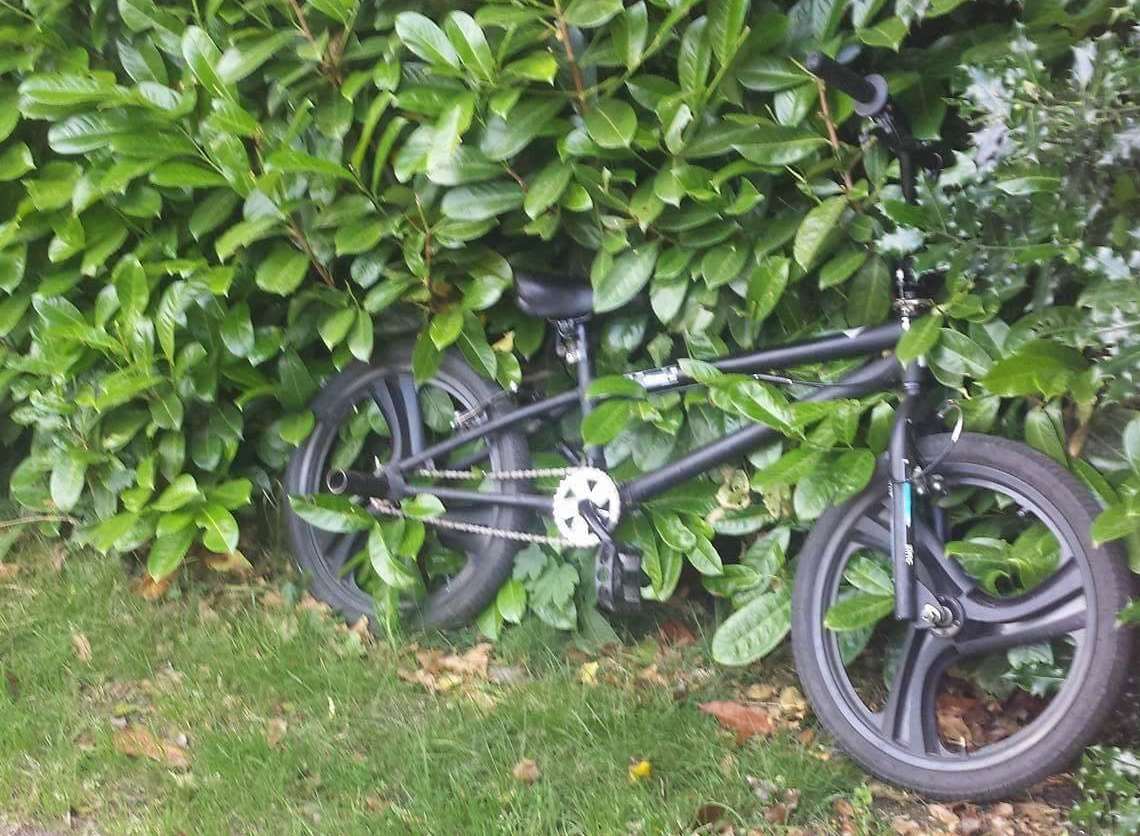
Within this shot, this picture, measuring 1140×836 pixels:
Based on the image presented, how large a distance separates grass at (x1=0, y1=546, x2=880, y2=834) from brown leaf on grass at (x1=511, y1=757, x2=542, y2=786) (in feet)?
0.06

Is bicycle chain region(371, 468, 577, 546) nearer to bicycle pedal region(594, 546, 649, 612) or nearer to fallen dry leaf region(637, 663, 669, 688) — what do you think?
bicycle pedal region(594, 546, 649, 612)

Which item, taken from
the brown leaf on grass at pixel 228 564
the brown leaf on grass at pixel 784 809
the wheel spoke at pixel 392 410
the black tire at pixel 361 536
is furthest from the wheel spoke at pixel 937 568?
the brown leaf on grass at pixel 228 564

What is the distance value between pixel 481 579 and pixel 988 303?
162 centimetres

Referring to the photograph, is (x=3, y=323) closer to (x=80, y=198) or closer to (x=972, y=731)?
(x=80, y=198)

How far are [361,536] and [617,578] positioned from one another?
985 millimetres

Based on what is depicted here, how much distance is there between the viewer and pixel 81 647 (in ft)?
10.2

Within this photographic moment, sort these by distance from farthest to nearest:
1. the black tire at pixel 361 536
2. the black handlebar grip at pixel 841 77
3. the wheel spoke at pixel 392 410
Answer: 1. the wheel spoke at pixel 392 410
2. the black tire at pixel 361 536
3. the black handlebar grip at pixel 841 77

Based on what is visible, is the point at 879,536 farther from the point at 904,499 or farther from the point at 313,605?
the point at 313,605

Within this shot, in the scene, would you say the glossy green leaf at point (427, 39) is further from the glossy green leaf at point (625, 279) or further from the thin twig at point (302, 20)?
the glossy green leaf at point (625, 279)

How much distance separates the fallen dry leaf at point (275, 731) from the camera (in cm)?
270

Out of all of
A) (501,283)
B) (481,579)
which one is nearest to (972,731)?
(481,579)

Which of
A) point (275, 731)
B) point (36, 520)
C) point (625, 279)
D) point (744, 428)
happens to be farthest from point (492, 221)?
point (36, 520)

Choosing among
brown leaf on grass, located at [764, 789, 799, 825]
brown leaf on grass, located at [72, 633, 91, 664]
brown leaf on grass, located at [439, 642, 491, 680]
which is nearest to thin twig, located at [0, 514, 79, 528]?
brown leaf on grass, located at [72, 633, 91, 664]

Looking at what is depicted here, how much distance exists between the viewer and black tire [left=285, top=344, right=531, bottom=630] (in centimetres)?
307
